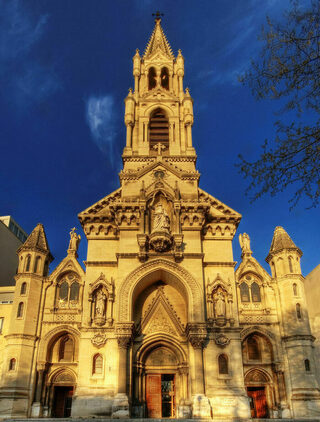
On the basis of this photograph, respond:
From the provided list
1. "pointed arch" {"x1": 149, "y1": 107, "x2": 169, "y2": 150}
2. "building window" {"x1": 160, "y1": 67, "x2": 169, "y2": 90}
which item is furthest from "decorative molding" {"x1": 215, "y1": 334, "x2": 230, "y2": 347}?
"building window" {"x1": 160, "y1": 67, "x2": 169, "y2": 90}

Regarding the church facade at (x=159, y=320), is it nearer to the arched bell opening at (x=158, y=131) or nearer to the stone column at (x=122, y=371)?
the stone column at (x=122, y=371)

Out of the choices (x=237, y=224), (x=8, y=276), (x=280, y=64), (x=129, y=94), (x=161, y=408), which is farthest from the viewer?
(x=8, y=276)

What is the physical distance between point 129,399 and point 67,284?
9.70m

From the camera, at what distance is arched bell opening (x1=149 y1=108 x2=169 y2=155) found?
3748 centimetres

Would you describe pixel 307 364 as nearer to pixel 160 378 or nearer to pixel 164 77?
pixel 160 378

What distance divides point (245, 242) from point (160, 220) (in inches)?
310

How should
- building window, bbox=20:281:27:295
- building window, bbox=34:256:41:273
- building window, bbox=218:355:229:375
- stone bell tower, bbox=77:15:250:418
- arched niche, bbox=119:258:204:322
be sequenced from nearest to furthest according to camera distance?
stone bell tower, bbox=77:15:250:418, building window, bbox=218:355:229:375, arched niche, bbox=119:258:204:322, building window, bbox=20:281:27:295, building window, bbox=34:256:41:273

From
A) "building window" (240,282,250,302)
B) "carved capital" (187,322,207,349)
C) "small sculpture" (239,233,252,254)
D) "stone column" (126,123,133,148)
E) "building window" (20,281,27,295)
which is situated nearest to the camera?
"carved capital" (187,322,207,349)

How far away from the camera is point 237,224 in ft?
107

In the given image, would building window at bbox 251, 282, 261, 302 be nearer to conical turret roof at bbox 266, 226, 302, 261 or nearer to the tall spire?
conical turret roof at bbox 266, 226, 302, 261

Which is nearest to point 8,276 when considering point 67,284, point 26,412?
point 67,284

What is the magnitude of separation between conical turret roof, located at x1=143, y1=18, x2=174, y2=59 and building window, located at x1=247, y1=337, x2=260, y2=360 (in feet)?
99.0

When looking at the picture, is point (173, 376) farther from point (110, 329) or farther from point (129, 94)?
point (129, 94)

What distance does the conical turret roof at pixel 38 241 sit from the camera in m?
32.0
